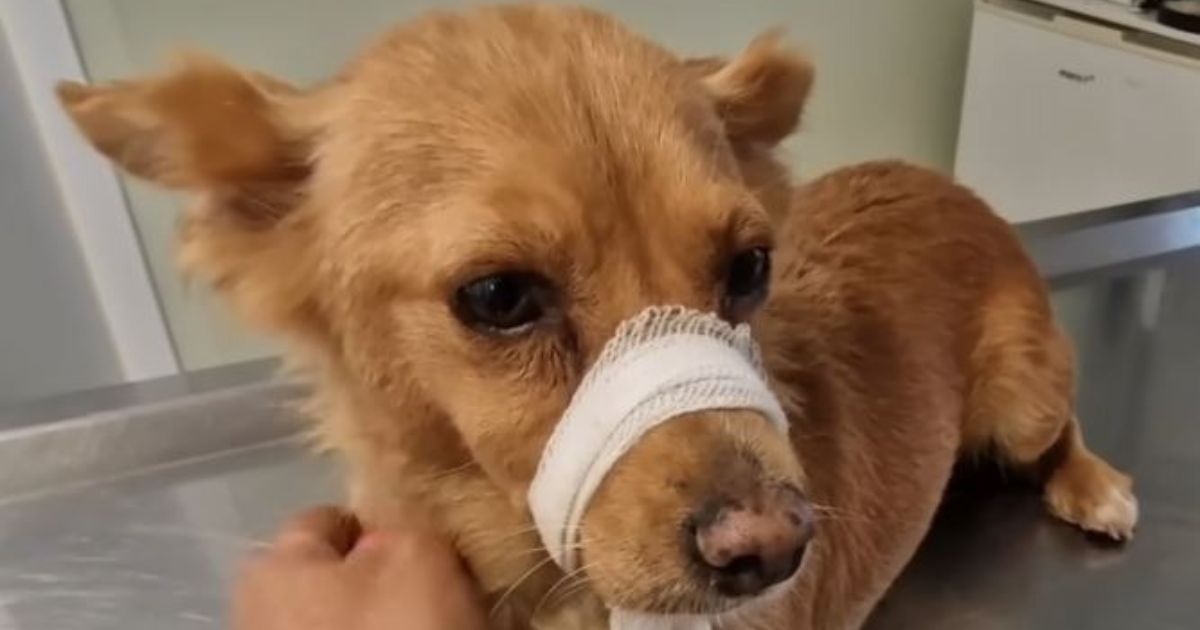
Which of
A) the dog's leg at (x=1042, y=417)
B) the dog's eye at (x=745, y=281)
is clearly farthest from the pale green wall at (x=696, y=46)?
the dog's eye at (x=745, y=281)

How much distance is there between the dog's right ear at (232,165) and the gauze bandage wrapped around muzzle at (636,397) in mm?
165

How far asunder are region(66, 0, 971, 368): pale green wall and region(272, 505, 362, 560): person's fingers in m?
0.33

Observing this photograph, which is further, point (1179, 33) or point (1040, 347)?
point (1179, 33)

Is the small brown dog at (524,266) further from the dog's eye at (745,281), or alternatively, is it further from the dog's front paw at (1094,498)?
the dog's front paw at (1094,498)

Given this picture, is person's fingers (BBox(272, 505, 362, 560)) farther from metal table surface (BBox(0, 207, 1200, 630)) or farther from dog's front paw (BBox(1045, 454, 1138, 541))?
dog's front paw (BBox(1045, 454, 1138, 541))

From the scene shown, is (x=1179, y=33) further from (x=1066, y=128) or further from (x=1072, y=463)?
(x=1072, y=463)

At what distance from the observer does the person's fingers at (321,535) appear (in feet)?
2.54

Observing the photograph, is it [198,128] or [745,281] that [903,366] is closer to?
[745,281]

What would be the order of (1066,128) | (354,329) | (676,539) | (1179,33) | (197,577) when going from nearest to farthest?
(676,539)
(354,329)
(197,577)
(1179,33)
(1066,128)

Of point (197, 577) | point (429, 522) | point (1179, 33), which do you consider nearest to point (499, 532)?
point (429, 522)

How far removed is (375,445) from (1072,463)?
506 mm

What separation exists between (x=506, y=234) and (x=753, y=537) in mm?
157

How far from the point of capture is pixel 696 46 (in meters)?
1.78

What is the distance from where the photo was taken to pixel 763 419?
0.63 meters
